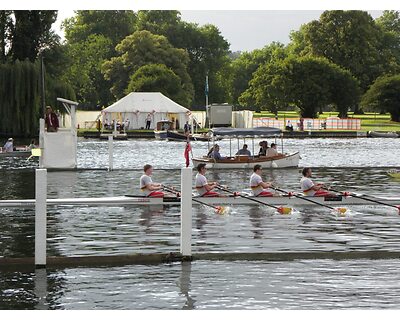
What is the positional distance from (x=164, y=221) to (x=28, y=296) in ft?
38.8

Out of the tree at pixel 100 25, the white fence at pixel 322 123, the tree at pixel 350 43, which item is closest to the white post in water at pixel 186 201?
the white fence at pixel 322 123

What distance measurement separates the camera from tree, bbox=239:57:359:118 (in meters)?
134

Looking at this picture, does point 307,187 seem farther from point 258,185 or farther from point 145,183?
point 145,183

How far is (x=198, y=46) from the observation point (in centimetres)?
17800

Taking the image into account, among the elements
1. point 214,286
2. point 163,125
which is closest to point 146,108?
point 163,125

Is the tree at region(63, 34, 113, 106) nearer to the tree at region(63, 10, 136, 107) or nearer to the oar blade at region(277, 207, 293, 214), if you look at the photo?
the tree at region(63, 10, 136, 107)

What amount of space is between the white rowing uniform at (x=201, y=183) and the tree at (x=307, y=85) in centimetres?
10268

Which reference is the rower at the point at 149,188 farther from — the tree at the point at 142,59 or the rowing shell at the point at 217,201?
the tree at the point at 142,59

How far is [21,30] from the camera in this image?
89.5m

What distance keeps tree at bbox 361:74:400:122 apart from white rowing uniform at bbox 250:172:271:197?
4163 inches

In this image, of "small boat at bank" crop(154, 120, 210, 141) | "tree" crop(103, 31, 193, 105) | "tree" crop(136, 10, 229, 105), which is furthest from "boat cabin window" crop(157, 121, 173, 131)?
"tree" crop(136, 10, 229, 105)

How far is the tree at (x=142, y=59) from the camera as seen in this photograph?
153500mm

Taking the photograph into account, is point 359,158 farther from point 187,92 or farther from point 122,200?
point 187,92
